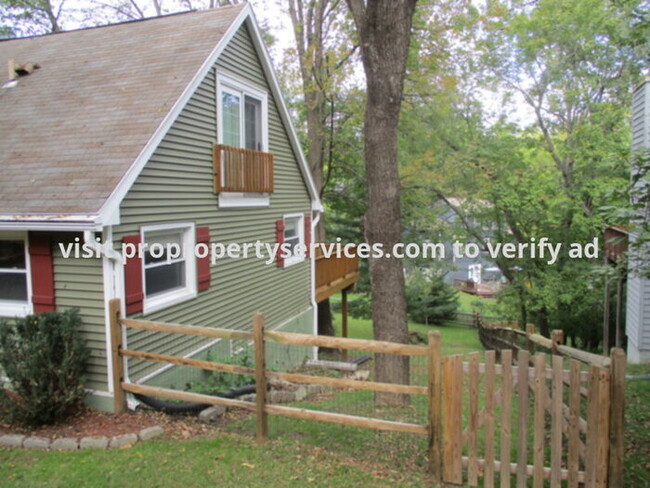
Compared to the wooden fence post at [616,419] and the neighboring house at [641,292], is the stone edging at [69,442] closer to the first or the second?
the wooden fence post at [616,419]

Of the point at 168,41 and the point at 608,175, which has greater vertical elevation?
the point at 168,41

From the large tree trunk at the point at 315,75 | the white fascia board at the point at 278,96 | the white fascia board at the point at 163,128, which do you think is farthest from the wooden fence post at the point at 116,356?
the large tree trunk at the point at 315,75

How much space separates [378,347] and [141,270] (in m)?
3.69

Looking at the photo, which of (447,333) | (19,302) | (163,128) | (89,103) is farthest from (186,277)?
(447,333)

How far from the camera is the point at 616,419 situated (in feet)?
13.5

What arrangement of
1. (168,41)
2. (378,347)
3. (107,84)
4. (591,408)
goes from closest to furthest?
(591,408)
(378,347)
(107,84)
(168,41)

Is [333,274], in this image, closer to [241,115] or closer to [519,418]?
[241,115]

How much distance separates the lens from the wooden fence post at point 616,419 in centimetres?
408

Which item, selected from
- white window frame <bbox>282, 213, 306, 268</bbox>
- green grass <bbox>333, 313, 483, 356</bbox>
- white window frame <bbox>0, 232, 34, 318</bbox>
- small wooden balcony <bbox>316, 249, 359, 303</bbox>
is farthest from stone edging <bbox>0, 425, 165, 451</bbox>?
green grass <bbox>333, 313, 483, 356</bbox>

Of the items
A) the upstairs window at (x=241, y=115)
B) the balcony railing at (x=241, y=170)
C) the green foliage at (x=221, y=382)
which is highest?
the upstairs window at (x=241, y=115)

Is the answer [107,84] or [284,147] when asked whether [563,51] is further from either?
[107,84]

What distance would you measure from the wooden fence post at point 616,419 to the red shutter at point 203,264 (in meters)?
6.08

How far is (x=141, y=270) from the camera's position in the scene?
6.74 meters

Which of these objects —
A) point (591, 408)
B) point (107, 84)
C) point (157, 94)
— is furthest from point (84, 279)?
point (591, 408)
